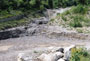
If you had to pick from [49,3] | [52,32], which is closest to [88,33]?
[52,32]

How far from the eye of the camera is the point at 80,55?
15383mm

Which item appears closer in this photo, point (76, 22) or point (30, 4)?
point (76, 22)

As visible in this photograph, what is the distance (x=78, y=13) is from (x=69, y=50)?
22176 mm

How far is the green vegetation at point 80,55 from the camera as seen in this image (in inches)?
587

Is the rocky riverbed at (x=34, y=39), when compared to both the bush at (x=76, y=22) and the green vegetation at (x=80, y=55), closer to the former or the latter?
the bush at (x=76, y=22)

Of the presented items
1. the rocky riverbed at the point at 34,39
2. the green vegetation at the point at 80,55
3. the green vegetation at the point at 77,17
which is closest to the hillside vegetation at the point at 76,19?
the green vegetation at the point at 77,17

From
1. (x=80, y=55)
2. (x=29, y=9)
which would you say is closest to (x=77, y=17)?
(x=29, y=9)

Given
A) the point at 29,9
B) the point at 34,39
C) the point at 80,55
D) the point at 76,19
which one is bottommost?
the point at 34,39

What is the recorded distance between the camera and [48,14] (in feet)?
151

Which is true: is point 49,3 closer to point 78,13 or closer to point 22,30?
point 78,13

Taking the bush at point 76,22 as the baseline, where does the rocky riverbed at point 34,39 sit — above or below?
below

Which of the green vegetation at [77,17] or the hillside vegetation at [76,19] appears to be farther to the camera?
the green vegetation at [77,17]

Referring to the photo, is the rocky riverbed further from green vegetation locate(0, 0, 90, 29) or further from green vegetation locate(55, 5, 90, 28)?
green vegetation locate(55, 5, 90, 28)

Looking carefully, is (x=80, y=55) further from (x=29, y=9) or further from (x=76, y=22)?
(x=29, y=9)
